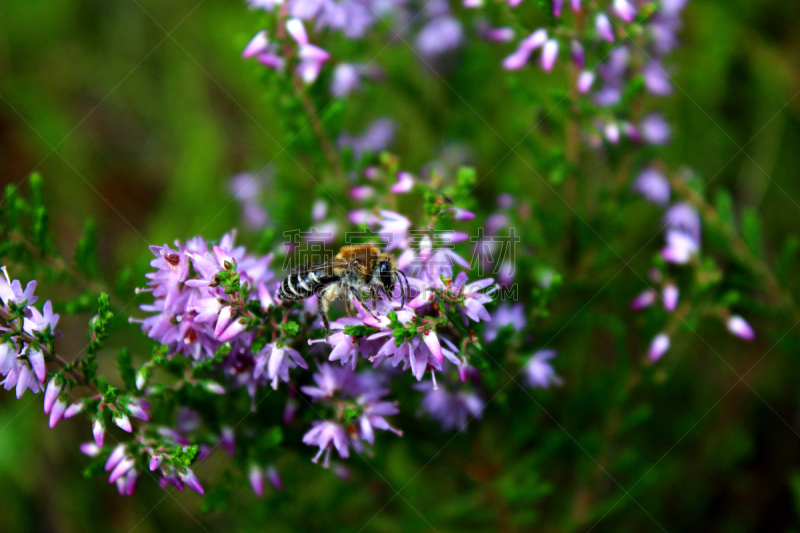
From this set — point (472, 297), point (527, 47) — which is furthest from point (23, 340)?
point (527, 47)

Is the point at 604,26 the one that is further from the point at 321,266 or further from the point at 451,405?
the point at 451,405

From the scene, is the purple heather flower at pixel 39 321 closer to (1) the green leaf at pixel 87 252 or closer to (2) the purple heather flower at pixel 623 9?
(1) the green leaf at pixel 87 252

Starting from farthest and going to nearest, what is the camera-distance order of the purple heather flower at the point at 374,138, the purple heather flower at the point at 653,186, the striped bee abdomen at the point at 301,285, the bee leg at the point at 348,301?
the purple heather flower at the point at 374,138 → the purple heather flower at the point at 653,186 → the bee leg at the point at 348,301 → the striped bee abdomen at the point at 301,285

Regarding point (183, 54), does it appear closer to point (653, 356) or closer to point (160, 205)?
point (160, 205)

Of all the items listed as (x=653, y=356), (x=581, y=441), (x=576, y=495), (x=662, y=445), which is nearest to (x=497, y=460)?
(x=581, y=441)

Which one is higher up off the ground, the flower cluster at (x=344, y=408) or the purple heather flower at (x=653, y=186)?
the flower cluster at (x=344, y=408)

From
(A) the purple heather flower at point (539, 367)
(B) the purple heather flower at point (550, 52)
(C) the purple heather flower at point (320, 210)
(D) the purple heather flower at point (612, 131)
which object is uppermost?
(B) the purple heather flower at point (550, 52)

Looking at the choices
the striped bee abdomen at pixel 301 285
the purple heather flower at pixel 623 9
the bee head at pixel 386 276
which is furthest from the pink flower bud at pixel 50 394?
the purple heather flower at pixel 623 9
